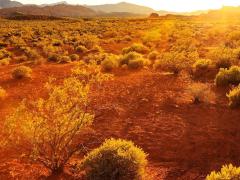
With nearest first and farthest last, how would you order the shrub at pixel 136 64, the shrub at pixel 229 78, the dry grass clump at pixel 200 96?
the dry grass clump at pixel 200 96 → the shrub at pixel 229 78 → the shrub at pixel 136 64

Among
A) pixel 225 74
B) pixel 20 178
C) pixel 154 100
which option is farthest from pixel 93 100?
pixel 20 178

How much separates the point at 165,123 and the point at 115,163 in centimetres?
381

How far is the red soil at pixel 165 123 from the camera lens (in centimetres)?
797

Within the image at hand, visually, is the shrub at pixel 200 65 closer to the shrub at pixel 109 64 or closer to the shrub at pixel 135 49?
the shrub at pixel 109 64

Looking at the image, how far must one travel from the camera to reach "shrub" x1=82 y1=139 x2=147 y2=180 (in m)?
6.66

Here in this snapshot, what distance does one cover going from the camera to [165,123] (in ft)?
33.6

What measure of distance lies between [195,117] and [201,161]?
2.77m

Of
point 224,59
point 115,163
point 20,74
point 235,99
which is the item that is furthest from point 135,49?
point 115,163

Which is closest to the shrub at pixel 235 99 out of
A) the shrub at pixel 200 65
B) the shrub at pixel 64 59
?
the shrub at pixel 200 65

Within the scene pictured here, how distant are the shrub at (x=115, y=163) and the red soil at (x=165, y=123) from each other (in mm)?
745

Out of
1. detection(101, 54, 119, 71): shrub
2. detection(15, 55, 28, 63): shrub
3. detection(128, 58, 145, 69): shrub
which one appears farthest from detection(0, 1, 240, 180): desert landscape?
detection(15, 55, 28, 63): shrub

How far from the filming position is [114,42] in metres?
33.9

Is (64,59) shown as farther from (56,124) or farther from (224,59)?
(56,124)

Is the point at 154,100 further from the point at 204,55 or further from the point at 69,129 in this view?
the point at 204,55
